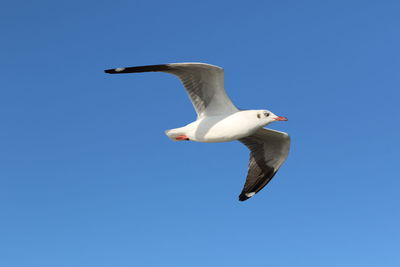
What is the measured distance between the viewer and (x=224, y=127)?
14359 millimetres

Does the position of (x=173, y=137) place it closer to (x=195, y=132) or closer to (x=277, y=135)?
(x=195, y=132)

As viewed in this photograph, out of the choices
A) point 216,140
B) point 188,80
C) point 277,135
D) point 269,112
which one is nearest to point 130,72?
point 188,80

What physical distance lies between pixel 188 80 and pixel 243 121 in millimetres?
1808

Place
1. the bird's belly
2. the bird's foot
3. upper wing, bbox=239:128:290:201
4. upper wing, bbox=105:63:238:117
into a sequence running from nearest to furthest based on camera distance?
1. upper wing, bbox=105:63:238:117
2. the bird's belly
3. the bird's foot
4. upper wing, bbox=239:128:290:201

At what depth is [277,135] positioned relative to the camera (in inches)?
669

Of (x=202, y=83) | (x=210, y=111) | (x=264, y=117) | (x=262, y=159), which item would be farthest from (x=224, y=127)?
(x=262, y=159)

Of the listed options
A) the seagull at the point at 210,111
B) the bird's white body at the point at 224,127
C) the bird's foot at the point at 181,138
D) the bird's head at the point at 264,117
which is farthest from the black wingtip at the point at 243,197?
the bird's head at the point at 264,117

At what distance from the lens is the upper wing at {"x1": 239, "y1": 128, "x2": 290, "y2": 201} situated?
57.0 ft

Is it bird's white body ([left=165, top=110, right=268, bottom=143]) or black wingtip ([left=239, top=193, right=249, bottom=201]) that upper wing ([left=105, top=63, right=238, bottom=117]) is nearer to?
bird's white body ([left=165, top=110, right=268, bottom=143])

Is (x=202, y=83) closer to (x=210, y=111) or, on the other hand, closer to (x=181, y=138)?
(x=210, y=111)

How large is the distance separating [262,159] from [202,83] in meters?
4.40

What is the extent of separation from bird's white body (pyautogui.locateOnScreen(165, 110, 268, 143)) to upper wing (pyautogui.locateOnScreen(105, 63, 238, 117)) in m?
0.30

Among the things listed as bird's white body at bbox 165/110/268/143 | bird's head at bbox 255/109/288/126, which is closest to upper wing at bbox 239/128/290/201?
bird's head at bbox 255/109/288/126

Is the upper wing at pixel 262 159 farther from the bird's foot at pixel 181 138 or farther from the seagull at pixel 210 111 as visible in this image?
the bird's foot at pixel 181 138
